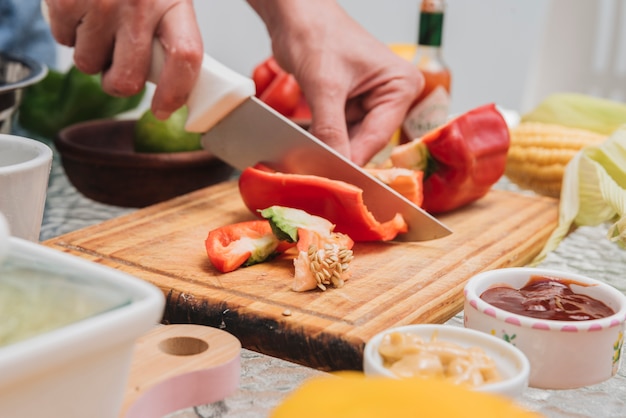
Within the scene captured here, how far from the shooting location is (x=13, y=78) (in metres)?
1.76

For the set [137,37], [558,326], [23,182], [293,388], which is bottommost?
[293,388]

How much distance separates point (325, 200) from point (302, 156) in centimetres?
11

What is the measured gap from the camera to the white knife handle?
1.46 metres

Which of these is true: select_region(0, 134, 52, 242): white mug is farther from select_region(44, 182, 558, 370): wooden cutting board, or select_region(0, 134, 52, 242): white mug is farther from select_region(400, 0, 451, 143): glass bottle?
select_region(400, 0, 451, 143): glass bottle

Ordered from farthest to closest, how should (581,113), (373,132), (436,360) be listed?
(581,113)
(373,132)
(436,360)

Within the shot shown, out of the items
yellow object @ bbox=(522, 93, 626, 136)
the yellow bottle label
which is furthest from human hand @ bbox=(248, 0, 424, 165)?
yellow object @ bbox=(522, 93, 626, 136)

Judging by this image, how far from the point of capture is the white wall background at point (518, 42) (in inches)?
130

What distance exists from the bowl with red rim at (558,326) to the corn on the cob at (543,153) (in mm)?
719

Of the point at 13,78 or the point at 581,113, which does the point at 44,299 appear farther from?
the point at 581,113

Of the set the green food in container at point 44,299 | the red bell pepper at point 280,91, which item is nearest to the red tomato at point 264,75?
the red bell pepper at point 280,91

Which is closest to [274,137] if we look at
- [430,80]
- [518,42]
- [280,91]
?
[280,91]

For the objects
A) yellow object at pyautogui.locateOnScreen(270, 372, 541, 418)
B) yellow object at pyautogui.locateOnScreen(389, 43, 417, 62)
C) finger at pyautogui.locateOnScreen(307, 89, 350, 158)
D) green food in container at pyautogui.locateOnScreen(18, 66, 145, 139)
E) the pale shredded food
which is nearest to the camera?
yellow object at pyautogui.locateOnScreen(270, 372, 541, 418)

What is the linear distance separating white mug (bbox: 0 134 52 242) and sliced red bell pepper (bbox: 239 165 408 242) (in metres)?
0.46

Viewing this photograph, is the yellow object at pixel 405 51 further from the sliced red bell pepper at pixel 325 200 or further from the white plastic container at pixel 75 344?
the white plastic container at pixel 75 344
